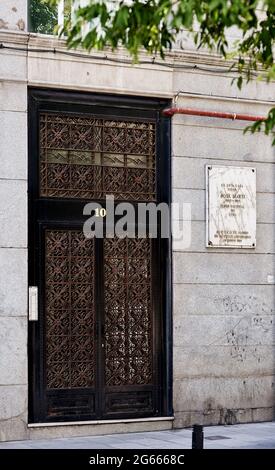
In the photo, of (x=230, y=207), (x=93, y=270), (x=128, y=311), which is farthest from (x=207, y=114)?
(x=128, y=311)

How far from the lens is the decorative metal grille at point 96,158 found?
12.7 metres

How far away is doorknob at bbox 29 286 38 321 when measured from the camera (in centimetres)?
1230

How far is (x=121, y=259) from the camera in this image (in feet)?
42.8

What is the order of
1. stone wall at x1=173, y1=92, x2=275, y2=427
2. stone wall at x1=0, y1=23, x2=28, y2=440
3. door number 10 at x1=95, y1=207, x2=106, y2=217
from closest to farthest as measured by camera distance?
stone wall at x1=0, y1=23, x2=28, y2=440, door number 10 at x1=95, y1=207, x2=106, y2=217, stone wall at x1=173, y1=92, x2=275, y2=427

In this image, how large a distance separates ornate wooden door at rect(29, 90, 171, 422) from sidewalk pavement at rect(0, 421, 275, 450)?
44cm

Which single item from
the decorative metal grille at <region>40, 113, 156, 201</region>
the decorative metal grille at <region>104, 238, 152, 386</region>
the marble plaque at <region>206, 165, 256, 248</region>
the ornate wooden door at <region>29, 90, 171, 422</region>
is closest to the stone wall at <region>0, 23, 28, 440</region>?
the ornate wooden door at <region>29, 90, 171, 422</region>

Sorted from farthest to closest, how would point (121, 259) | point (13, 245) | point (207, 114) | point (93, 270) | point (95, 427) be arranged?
point (207, 114), point (121, 259), point (93, 270), point (95, 427), point (13, 245)

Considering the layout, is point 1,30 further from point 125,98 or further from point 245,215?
point 245,215

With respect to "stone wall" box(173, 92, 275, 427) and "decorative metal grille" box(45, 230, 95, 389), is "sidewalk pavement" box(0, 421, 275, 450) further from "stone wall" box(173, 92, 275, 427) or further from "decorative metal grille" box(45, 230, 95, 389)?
"decorative metal grille" box(45, 230, 95, 389)

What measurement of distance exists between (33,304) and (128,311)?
139 cm

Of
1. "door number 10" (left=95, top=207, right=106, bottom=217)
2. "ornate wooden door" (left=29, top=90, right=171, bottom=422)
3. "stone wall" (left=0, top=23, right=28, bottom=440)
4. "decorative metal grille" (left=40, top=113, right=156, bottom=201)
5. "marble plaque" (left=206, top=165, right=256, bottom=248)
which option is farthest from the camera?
"marble plaque" (left=206, top=165, right=256, bottom=248)

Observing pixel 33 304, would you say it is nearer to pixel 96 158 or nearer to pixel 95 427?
pixel 95 427

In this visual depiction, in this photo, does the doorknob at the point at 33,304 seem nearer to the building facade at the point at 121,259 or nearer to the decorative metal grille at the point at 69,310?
the building facade at the point at 121,259

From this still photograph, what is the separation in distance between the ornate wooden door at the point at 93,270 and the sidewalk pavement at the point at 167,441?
437 mm
